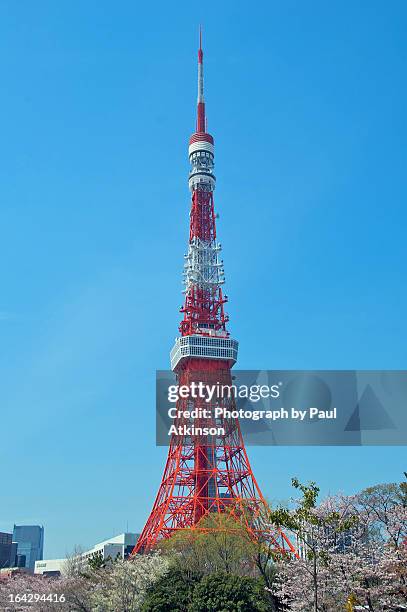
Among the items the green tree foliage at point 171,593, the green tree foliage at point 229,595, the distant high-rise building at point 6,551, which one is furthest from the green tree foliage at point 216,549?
the distant high-rise building at point 6,551

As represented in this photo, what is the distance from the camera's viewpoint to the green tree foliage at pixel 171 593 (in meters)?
29.6

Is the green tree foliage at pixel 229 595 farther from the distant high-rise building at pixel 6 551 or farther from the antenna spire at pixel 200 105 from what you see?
the distant high-rise building at pixel 6 551

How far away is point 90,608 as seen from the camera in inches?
1298

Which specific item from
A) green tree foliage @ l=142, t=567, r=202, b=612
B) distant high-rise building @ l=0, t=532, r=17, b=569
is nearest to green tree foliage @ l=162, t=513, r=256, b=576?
green tree foliage @ l=142, t=567, r=202, b=612

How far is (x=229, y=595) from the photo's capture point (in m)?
28.8

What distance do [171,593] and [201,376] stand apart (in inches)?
1092

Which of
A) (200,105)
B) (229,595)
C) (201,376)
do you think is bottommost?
(229,595)

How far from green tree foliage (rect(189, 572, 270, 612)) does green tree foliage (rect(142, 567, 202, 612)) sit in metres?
0.68

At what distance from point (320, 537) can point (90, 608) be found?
14639 mm

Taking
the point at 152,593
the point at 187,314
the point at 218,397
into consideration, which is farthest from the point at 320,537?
the point at 187,314

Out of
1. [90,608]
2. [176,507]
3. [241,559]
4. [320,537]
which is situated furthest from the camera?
[176,507]

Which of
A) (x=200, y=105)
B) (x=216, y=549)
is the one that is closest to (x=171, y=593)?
(x=216, y=549)

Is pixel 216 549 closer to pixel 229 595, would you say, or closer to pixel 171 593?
pixel 171 593

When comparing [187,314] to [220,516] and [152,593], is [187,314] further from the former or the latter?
[152,593]
